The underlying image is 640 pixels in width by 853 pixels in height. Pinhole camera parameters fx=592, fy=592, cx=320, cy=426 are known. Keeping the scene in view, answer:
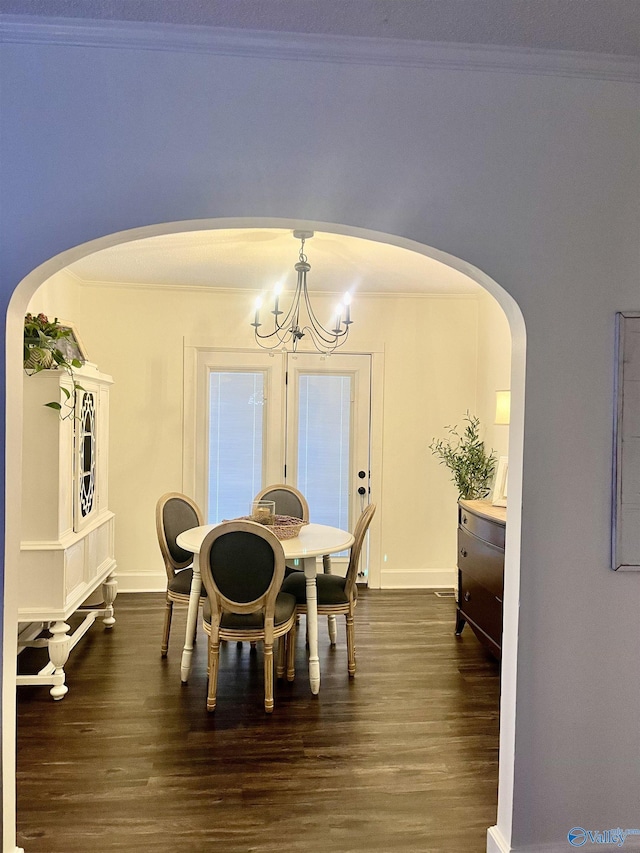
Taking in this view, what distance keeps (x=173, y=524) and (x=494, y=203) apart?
2772 mm

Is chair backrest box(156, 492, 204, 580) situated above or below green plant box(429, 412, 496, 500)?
below

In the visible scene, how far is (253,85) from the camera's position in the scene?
177 cm

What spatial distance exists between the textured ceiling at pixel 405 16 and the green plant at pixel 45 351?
5.10ft

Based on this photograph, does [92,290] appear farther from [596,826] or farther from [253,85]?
[596,826]

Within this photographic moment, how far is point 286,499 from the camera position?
4352mm

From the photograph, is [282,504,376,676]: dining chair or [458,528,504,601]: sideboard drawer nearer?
[458,528,504,601]: sideboard drawer

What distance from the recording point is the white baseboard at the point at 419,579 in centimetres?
517

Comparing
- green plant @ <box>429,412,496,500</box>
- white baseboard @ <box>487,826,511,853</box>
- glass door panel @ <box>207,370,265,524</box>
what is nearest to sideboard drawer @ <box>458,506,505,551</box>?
green plant @ <box>429,412,496,500</box>

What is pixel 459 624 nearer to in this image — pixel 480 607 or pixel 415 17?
pixel 480 607

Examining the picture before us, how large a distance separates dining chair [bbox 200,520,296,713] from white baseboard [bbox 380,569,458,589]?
2304 millimetres

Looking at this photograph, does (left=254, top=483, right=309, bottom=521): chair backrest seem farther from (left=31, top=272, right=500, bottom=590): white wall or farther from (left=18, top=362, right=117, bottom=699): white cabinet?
(left=18, top=362, right=117, bottom=699): white cabinet

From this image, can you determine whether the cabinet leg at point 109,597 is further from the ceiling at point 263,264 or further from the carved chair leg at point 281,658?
the ceiling at point 263,264

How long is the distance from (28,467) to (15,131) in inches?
70.5

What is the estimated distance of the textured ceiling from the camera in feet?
5.30
